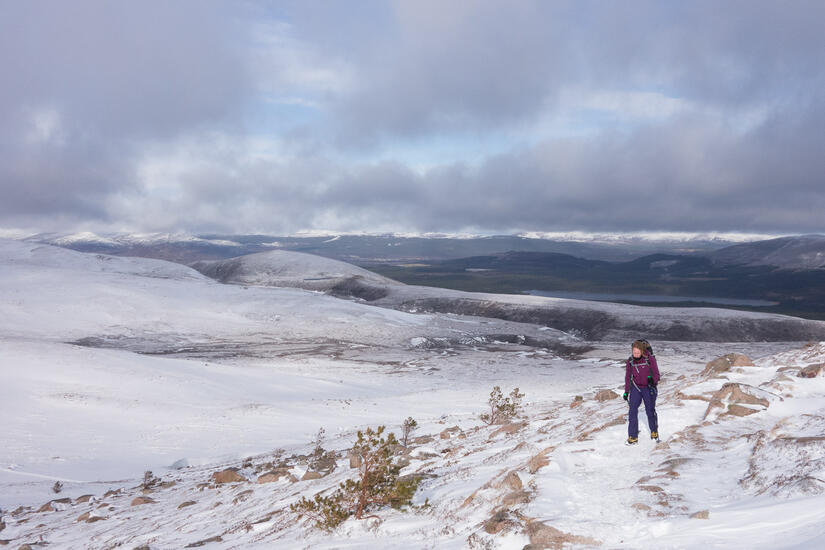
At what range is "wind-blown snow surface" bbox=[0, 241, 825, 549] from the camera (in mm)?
6031

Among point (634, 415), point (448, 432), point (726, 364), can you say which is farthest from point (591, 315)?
point (634, 415)

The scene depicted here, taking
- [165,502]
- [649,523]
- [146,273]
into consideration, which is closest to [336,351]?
[165,502]

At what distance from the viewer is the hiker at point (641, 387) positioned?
29.4 ft

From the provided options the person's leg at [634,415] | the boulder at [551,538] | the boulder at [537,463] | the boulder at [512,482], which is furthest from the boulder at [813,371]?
the boulder at [551,538]

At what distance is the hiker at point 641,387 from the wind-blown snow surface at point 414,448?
337 mm

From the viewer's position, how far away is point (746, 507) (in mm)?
5582

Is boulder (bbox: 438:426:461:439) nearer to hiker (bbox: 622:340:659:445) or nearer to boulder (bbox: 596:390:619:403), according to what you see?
boulder (bbox: 596:390:619:403)

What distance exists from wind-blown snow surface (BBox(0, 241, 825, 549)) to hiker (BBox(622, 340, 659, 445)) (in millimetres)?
337

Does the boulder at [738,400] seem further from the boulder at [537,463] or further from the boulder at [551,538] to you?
the boulder at [551,538]

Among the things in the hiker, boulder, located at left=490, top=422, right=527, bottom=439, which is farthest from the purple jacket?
boulder, located at left=490, top=422, right=527, bottom=439

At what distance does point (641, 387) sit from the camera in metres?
9.13

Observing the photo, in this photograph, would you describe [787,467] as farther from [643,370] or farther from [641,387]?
[643,370]

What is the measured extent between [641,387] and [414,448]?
7075mm

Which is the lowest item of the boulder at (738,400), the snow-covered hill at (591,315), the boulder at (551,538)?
the snow-covered hill at (591,315)
